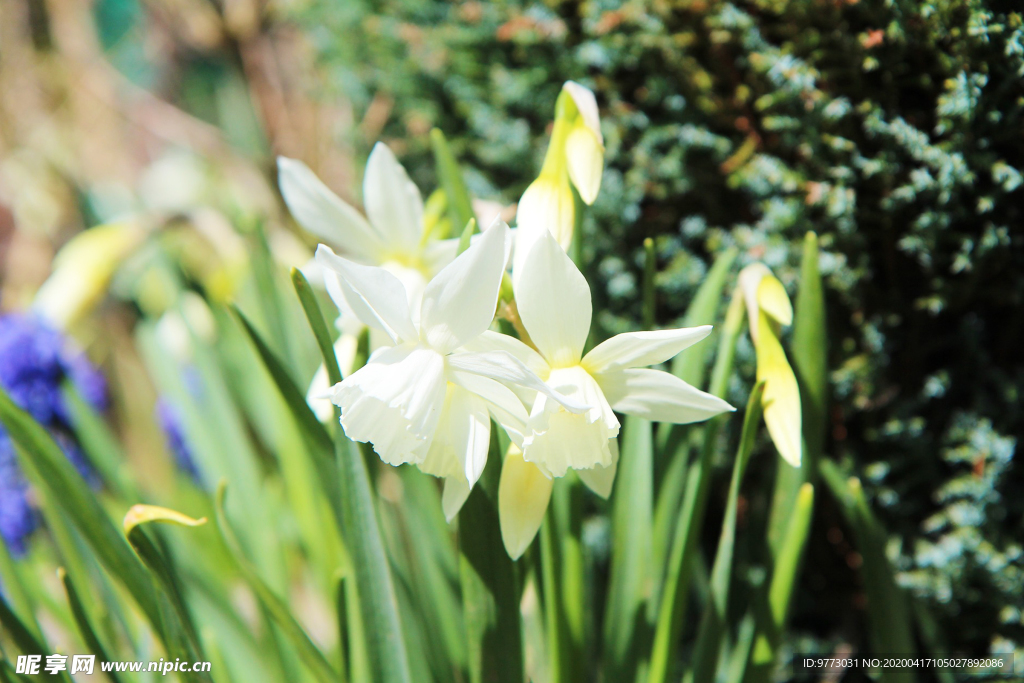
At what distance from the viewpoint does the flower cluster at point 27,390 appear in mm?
916

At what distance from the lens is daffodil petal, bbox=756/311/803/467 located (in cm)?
48

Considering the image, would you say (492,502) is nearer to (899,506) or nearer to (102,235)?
(899,506)

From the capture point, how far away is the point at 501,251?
1.28 ft

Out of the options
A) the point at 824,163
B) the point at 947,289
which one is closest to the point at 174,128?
the point at 824,163

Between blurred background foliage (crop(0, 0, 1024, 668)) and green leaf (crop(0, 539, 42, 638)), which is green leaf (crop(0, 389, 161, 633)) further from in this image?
blurred background foliage (crop(0, 0, 1024, 668))

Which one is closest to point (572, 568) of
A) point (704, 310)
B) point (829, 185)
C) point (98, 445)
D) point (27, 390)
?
point (704, 310)

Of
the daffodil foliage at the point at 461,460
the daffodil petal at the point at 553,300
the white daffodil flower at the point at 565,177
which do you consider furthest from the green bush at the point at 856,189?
the daffodil petal at the point at 553,300

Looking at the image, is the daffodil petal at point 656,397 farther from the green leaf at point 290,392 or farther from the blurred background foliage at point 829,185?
the blurred background foliage at point 829,185

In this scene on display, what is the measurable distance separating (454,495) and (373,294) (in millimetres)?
157

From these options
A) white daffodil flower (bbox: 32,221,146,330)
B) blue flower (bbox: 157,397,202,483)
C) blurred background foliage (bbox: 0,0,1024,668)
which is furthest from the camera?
blue flower (bbox: 157,397,202,483)

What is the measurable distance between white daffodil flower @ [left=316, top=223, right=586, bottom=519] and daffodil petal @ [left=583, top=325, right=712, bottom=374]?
76 mm

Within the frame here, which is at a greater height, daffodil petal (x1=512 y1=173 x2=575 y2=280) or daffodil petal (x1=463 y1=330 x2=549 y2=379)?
daffodil petal (x1=512 y1=173 x2=575 y2=280)

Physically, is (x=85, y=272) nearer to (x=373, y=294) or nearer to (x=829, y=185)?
(x=373, y=294)

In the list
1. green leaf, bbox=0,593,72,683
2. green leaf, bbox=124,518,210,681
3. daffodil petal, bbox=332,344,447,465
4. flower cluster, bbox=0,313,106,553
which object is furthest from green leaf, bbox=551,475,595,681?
flower cluster, bbox=0,313,106,553
